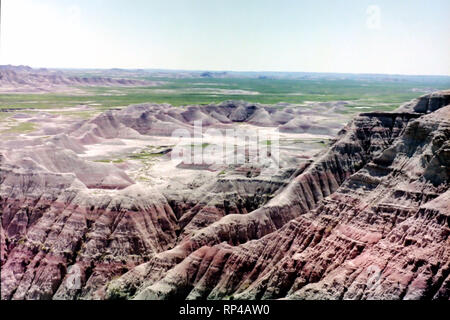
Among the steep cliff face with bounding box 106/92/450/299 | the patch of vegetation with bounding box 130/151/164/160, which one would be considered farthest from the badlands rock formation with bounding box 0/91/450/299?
the patch of vegetation with bounding box 130/151/164/160

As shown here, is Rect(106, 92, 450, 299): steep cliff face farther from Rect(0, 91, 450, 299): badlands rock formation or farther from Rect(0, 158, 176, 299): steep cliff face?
Rect(0, 158, 176, 299): steep cliff face

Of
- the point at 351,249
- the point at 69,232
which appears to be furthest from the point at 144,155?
the point at 351,249

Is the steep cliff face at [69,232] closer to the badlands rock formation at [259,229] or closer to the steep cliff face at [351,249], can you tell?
the badlands rock formation at [259,229]

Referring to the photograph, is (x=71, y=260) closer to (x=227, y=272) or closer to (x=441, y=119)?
(x=227, y=272)

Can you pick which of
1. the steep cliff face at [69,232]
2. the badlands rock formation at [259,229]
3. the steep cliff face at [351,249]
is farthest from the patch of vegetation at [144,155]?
the steep cliff face at [351,249]
